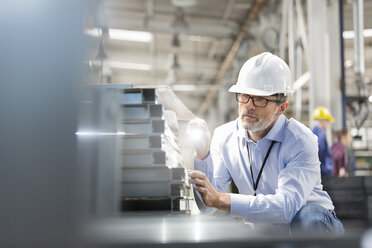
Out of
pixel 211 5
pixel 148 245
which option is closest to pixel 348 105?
pixel 211 5

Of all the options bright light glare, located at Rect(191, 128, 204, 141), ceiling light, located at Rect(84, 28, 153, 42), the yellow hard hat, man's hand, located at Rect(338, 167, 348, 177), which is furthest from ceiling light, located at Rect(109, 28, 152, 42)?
bright light glare, located at Rect(191, 128, 204, 141)

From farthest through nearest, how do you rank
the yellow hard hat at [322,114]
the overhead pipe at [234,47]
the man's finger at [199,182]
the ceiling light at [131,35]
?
the ceiling light at [131,35]
the overhead pipe at [234,47]
the yellow hard hat at [322,114]
the man's finger at [199,182]

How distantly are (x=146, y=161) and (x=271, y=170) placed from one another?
802 mm

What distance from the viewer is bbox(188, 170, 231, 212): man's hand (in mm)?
2172

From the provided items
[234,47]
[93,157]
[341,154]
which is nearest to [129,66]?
[234,47]

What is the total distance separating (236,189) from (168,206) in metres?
0.87

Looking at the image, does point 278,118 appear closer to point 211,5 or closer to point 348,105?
point 348,105

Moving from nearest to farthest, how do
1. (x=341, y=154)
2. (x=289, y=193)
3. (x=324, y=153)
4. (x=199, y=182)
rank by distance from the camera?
(x=199, y=182) < (x=289, y=193) < (x=324, y=153) < (x=341, y=154)

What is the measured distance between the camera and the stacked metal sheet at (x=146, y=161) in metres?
2.20

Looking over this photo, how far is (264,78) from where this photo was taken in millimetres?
2725

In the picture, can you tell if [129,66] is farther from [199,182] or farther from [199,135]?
[199,182]

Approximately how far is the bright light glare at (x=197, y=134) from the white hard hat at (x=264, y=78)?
15.3 inches

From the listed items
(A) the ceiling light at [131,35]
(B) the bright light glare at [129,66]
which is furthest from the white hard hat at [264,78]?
(B) the bright light glare at [129,66]

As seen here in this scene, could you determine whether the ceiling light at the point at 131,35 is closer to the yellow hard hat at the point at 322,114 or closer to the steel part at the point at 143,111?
the yellow hard hat at the point at 322,114
